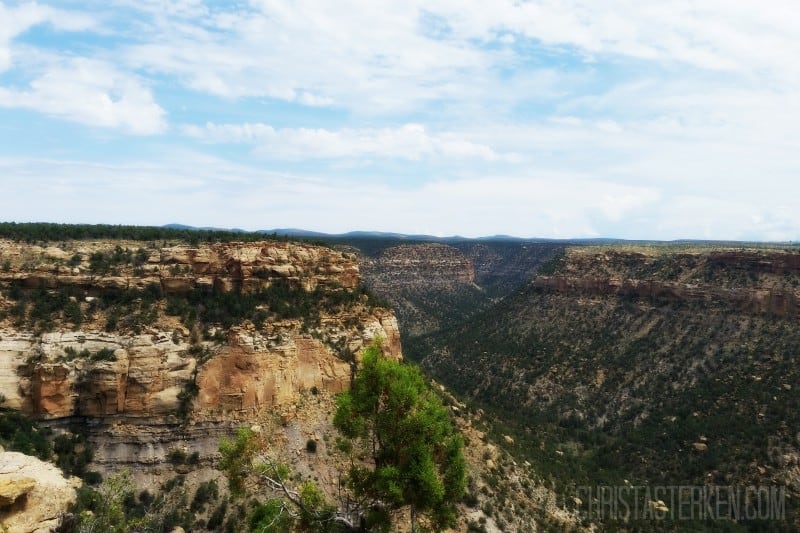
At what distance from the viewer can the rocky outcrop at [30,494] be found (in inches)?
733

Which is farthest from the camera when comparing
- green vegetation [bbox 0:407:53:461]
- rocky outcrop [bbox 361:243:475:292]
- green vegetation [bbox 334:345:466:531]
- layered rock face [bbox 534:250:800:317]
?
rocky outcrop [bbox 361:243:475:292]

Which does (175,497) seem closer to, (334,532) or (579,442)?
(334,532)

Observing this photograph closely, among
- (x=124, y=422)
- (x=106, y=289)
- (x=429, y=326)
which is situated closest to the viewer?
(x=124, y=422)

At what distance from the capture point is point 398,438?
20.9 metres

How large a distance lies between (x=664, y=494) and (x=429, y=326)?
66.5 metres

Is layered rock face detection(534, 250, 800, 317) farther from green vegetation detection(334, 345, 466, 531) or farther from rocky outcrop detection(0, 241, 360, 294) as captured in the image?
green vegetation detection(334, 345, 466, 531)

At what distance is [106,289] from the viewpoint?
3023cm

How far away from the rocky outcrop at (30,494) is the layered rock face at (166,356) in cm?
367

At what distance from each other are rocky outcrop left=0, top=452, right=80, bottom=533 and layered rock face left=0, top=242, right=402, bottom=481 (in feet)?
12.1

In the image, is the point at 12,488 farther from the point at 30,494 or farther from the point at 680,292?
the point at 680,292

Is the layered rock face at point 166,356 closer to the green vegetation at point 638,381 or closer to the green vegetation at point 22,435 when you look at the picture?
the green vegetation at point 22,435

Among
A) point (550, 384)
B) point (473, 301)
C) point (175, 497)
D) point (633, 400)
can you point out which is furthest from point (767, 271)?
point (473, 301)

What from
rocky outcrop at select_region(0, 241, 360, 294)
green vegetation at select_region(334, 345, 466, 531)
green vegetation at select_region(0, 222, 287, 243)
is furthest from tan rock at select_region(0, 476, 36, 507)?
green vegetation at select_region(0, 222, 287, 243)

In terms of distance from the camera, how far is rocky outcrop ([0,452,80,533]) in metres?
18.6
